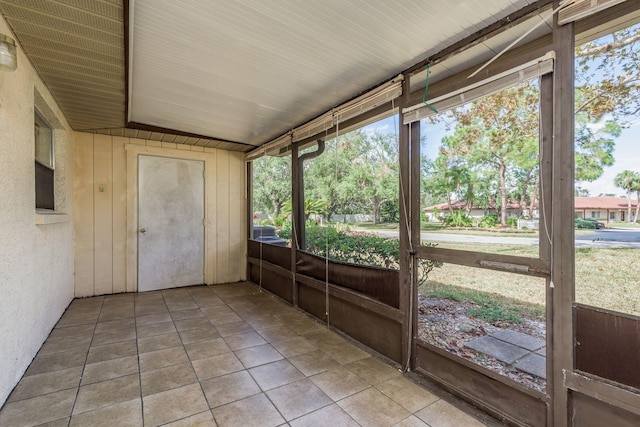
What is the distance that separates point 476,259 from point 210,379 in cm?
200

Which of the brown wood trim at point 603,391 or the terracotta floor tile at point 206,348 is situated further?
the terracotta floor tile at point 206,348

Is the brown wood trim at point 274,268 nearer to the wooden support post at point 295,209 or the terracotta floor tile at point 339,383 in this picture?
the wooden support post at point 295,209

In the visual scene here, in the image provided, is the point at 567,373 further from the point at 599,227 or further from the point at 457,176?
→ the point at 457,176

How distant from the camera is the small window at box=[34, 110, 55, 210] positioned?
286cm

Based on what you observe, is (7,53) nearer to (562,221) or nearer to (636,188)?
(562,221)

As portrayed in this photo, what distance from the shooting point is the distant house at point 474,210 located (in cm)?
176

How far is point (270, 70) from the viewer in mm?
2301

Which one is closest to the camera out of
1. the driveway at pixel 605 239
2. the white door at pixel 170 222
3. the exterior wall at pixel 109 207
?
the driveway at pixel 605 239

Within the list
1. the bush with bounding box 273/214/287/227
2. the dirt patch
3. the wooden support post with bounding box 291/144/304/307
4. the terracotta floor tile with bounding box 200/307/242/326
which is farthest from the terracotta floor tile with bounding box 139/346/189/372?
the bush with bounding box 273/214/287/227

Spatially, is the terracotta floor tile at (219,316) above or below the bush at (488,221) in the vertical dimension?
below

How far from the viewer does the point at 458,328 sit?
2.20 meters

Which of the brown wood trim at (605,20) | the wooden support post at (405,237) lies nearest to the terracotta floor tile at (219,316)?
the wooden support post at (405,237)

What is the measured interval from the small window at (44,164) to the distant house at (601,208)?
4179 millimetres

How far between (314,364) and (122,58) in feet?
8.78
